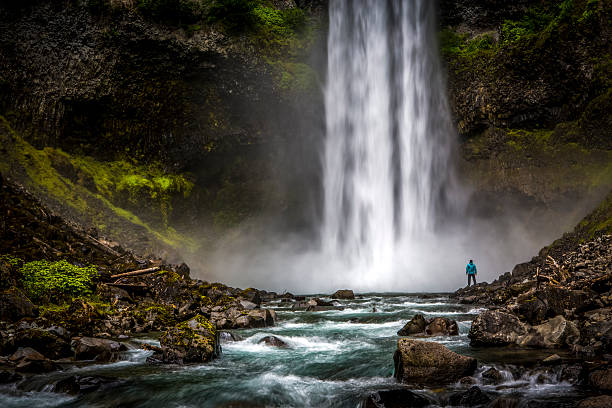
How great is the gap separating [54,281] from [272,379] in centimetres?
673

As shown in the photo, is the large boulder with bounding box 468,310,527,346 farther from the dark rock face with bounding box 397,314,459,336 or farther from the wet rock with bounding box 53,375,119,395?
the wet rock with bounding box 53,375,119,395

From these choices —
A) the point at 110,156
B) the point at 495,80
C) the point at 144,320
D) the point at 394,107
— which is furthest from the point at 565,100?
the point at 110,156

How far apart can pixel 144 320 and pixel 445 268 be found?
25.0 metres

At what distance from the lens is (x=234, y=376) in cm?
623

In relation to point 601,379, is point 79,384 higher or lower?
lower

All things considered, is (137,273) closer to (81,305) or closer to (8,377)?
(81,305)

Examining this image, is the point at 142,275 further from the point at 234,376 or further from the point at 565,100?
the point at 565,100

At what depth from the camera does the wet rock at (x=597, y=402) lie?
160 inches

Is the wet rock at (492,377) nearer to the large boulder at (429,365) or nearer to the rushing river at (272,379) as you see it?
the rushing river at (272,379)

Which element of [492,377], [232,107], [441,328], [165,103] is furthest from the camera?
[232,107]

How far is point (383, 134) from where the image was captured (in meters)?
32.7

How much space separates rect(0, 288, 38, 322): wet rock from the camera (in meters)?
7.68

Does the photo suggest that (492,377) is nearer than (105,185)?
Yes

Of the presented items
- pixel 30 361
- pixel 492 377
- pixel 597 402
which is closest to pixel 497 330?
pixel 492 377
